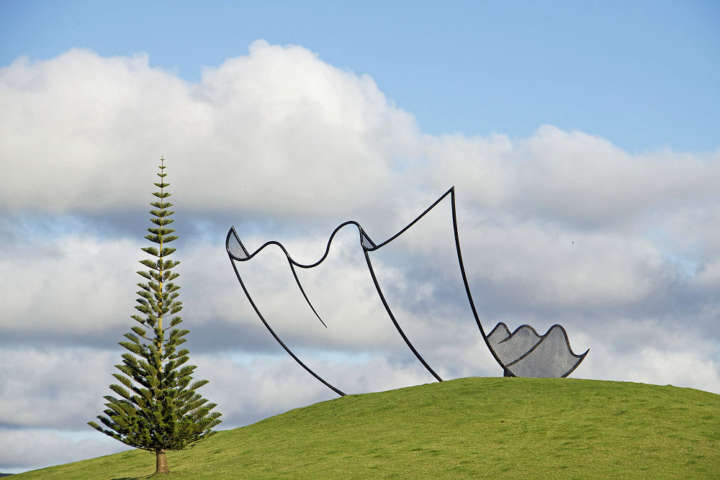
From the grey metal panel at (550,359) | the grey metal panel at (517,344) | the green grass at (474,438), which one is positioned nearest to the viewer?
the green grass at (474,438)

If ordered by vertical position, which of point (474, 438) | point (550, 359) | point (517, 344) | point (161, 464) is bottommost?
point (474, 438)

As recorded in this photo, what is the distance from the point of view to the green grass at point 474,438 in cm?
2366

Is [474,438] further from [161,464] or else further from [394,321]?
[161,464]

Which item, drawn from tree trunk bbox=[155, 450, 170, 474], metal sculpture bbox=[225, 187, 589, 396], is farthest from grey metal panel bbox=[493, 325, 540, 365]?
tree trunk bbox=[155, 450, 170, 474]

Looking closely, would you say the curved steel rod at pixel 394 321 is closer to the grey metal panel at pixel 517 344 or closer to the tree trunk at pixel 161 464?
the grey metal panel at pixel 517 344

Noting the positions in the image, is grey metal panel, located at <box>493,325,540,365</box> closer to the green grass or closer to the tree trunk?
the green grass

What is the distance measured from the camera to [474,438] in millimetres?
27422

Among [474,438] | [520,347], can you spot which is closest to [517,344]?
[520,347]

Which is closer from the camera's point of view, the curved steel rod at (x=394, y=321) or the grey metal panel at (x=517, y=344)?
the curved steel rod at (x=394, y=321)

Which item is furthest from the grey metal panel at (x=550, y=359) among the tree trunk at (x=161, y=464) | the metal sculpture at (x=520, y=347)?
the tree trunk at (x=161, y=464)

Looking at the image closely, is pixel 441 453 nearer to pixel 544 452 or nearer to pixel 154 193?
pixel 544 452

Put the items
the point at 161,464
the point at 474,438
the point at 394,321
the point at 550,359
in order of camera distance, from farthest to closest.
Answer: the point at 550,359 → the point at 394,321 → the point at 161,464 → the point at 474,438

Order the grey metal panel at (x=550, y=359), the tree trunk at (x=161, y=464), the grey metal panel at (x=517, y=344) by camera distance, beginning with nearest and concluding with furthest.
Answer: the tree trunk at (x=161, y=464), the grey metal panel at (x=517, y=344), the grey metal panel at (x=550, y=359)

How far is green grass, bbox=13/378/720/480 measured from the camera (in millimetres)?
23656
